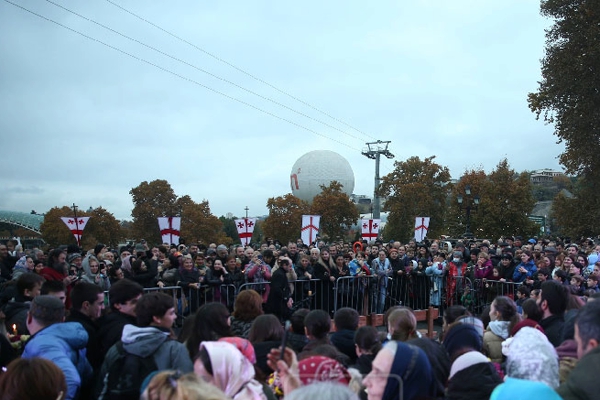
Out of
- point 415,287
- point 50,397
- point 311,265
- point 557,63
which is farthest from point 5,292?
point 557,63

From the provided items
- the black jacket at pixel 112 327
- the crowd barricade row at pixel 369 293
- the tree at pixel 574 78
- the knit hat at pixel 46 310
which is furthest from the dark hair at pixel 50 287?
the tree at pixel 574 78

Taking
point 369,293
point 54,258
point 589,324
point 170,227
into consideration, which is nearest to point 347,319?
point 589,324

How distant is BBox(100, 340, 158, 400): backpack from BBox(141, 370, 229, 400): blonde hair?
1.36 m

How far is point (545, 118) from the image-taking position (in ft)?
93.2

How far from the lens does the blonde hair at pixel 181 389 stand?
101 inches

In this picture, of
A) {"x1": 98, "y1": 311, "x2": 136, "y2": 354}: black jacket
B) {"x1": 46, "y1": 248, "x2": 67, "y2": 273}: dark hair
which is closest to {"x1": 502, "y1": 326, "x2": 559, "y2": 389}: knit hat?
{"x1": 98, "y1": 311, "x2": 136, "y2": 354}: black jacket

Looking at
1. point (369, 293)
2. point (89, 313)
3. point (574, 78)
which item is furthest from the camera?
point (574, 78)

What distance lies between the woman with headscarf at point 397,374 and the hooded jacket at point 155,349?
55.1 inches

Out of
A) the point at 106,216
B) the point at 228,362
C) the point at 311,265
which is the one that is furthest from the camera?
the point at 106,216

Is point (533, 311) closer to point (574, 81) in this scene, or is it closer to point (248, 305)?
point (248, 305)

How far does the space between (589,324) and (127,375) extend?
3.22 m

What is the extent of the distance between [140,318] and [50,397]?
1.17 m

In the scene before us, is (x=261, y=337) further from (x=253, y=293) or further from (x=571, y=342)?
(x=571, y=342)

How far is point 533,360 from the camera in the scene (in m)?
4.25
